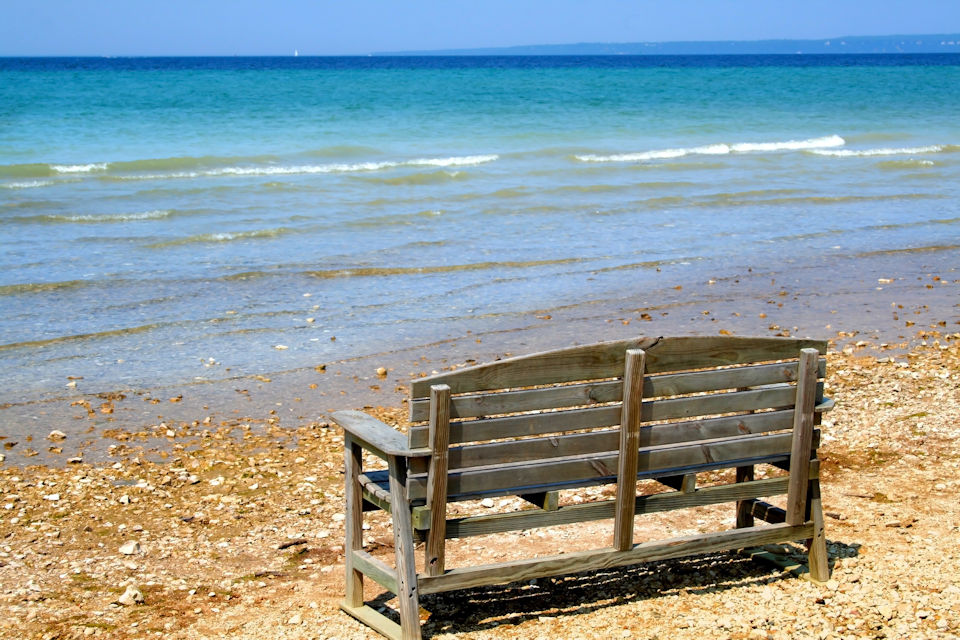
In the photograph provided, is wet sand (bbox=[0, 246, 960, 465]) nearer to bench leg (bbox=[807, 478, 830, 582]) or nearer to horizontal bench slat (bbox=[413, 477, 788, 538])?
horizontal bench slat (bbox=[413, 477, 788, 538])

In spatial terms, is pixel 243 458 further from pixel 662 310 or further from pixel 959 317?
pixel 959 317

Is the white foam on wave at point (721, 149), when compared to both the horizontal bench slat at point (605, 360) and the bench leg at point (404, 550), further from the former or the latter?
the bench leg at point (404, 550)

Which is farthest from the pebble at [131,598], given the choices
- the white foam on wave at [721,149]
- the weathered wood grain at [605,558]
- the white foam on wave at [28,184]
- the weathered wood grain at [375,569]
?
the white foam on wave at [721,149]

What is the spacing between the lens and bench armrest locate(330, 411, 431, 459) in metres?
4.04

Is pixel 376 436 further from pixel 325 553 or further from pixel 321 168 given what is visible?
pixel 321 168

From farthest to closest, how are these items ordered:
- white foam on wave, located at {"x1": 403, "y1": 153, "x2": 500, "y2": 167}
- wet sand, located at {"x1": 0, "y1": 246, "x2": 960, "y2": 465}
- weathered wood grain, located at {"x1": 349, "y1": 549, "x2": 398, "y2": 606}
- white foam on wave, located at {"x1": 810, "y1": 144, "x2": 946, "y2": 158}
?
white foam on wave, located at {"x1": 810, "y1": 144, "x2": 946, "y2": 158}
white foam on wave, located at {"x1": 403, "y1": 153, "x2": 500, "y2": 167}
wet sand, located at {"x1": 0, "y1": 246, "x2": 960, "y2": 465}
weathered wood grain, located at {"x1": 349, "y1": 549, "x2": 398, "y2": 606}

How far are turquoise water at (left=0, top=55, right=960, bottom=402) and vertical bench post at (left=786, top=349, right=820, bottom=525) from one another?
5.74 metres

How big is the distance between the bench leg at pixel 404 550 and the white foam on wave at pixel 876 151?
28.5 meters

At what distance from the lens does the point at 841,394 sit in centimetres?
816

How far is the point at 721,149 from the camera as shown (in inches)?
1265

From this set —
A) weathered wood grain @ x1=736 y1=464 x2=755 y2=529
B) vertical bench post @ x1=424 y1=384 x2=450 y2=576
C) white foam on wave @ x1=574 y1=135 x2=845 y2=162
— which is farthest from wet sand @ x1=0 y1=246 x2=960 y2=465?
white foam on wave @ x1=574 y1=135 x2=845 y2=162

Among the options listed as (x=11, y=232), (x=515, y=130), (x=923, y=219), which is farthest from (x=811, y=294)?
(x=515, y=130)

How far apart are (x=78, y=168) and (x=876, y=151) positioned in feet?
72.6

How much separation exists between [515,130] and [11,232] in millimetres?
22915
